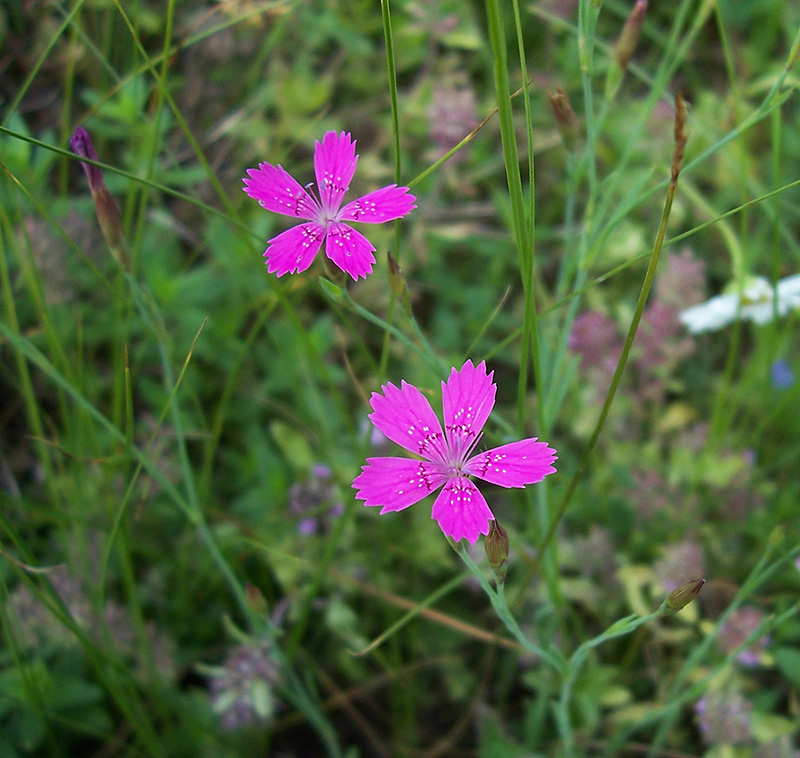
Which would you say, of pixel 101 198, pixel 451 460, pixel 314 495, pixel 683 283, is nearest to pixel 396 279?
pixel 451 460

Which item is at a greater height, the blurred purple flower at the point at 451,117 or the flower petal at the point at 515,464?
the blurred purple flower at the point at 451,117

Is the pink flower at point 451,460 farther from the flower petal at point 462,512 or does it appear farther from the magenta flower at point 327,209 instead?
the magenta flower at point 327,209

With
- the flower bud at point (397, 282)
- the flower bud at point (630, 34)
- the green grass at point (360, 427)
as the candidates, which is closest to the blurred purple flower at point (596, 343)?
the green grass at point (360, 427)

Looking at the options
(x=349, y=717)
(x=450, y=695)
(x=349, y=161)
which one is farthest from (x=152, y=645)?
(x=349, y=161)

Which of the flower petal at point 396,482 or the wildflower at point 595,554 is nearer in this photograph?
the flower petal at point 396,482

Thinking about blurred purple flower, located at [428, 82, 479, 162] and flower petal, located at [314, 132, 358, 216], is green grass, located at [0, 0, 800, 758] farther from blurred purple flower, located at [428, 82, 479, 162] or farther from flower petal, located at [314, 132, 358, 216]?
flower petal, located at [314, 132, 358, 216]
